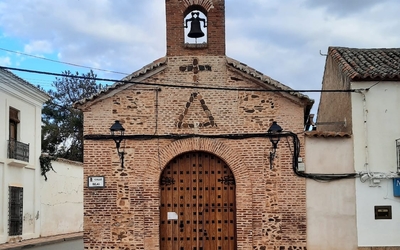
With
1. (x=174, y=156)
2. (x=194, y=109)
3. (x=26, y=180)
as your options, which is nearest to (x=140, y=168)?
(x=174, y=156)

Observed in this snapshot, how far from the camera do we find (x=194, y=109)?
14.0m

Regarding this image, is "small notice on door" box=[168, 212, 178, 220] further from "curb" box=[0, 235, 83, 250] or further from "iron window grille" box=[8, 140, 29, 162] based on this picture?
"iron window grille" box=[8, 140, 29, 162]

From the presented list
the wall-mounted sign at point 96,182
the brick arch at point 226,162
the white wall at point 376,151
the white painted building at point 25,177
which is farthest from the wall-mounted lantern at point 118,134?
the white painted building at point 25,177

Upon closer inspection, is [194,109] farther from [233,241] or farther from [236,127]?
[233,241]

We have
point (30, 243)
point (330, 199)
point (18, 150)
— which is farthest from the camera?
point (18, 150)

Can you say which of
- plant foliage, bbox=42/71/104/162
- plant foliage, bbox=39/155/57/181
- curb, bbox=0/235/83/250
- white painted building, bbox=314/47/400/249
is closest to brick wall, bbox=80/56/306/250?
white painted building, bbox=314/47/400/249

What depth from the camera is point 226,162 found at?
13773mm

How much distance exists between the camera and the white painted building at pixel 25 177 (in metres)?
22.5

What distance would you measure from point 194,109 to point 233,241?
128 inches

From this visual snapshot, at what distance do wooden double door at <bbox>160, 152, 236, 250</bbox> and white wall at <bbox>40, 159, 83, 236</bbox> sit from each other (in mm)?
13807

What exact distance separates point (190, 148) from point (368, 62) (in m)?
5.14

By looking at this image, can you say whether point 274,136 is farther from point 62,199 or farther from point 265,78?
point 62,199

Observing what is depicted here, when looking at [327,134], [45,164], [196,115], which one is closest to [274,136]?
[327,134]

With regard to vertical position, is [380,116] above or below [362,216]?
above
